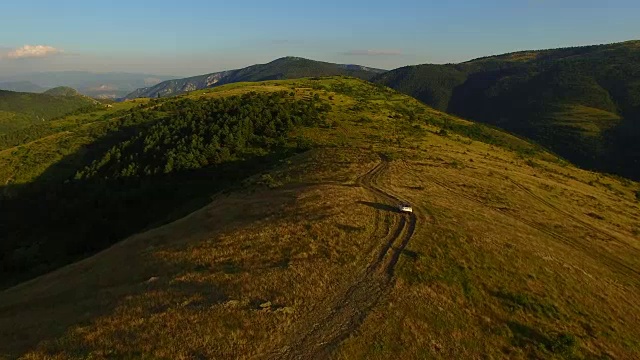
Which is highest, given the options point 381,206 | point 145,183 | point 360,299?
point 381,206

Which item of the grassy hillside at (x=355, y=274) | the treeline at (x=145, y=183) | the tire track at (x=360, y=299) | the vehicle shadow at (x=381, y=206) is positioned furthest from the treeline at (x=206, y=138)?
the tire track at (x=360, y=299)

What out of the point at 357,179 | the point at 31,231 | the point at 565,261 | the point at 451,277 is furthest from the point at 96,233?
the point at 565,261

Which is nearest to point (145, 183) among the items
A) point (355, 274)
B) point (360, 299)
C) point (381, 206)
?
point (381, 206)

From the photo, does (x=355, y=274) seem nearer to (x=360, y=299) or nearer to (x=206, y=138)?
(x=360, y=299)

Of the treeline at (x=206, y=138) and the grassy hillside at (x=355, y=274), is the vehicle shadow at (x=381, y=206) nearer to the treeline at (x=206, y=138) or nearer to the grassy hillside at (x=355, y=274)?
the grassy hillside at (x=355, y=274)

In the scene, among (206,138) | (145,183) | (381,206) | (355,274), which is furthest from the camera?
(206,138)

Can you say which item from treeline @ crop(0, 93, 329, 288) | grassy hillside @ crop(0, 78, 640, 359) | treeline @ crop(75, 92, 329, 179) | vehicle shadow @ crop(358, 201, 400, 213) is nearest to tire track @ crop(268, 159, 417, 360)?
grassy hillside @ crop(0, 78, 640, 359)

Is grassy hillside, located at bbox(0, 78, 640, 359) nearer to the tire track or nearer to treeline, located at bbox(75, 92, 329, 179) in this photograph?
the tire track
